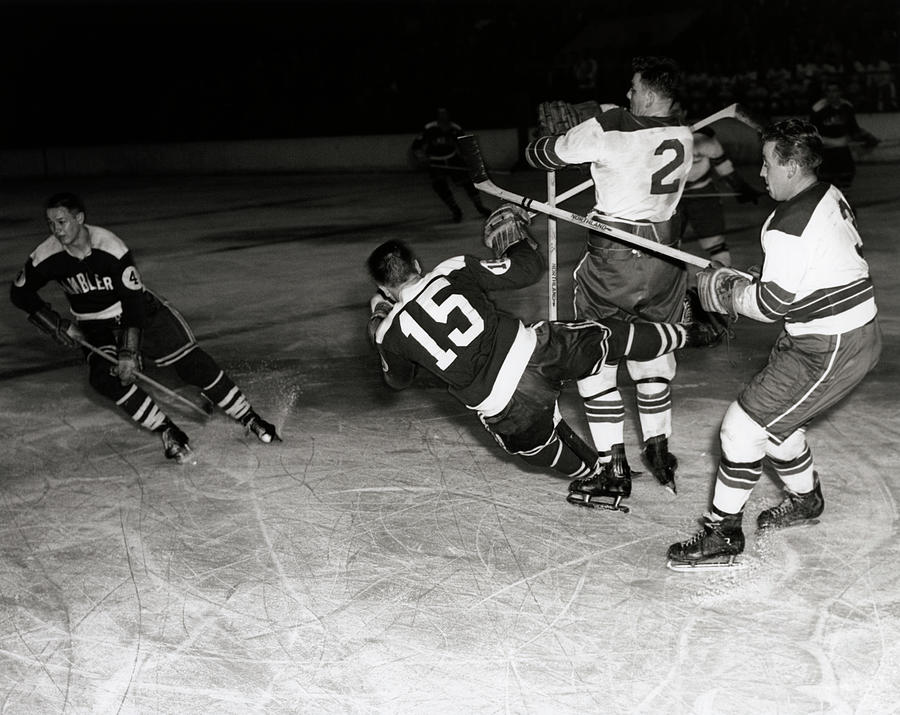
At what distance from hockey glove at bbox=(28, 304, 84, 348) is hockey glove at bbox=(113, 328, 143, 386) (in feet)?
0.92

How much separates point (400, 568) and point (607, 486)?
1.04 metres

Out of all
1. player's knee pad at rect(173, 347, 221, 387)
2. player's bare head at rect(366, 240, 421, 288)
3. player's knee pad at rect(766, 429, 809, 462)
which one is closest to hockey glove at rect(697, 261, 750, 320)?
player's knee pad at rect(766, 429, 809, 462)

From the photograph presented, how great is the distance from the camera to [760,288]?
3578mm

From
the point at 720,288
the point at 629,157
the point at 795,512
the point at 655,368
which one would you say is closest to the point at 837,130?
the point at 655,368

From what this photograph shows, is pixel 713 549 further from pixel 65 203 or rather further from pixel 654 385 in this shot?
pixel 65 203

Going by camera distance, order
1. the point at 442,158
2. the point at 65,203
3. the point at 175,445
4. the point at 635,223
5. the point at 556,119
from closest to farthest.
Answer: the point at 635,223 → the point at 556,119 → the point at 65,203 → the point at 175,445 → the point at 442,158

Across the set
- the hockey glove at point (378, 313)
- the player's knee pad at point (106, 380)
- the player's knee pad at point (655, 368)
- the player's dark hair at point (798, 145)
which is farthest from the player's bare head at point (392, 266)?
the player's knee pad at point (106, 380)

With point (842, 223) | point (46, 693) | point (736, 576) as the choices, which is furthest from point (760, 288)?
point (46, 693)

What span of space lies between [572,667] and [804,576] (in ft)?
3.49

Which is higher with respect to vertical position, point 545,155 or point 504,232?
point 545,155

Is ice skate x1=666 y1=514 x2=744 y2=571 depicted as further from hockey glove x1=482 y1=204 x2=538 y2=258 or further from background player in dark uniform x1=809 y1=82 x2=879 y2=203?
background player in dark uniform x1=809 y1=82 x2=879 y2=203

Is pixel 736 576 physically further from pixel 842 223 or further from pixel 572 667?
pixel 842 223

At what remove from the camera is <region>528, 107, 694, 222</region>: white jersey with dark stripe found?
4.36 metres

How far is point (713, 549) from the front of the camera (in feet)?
13.0
